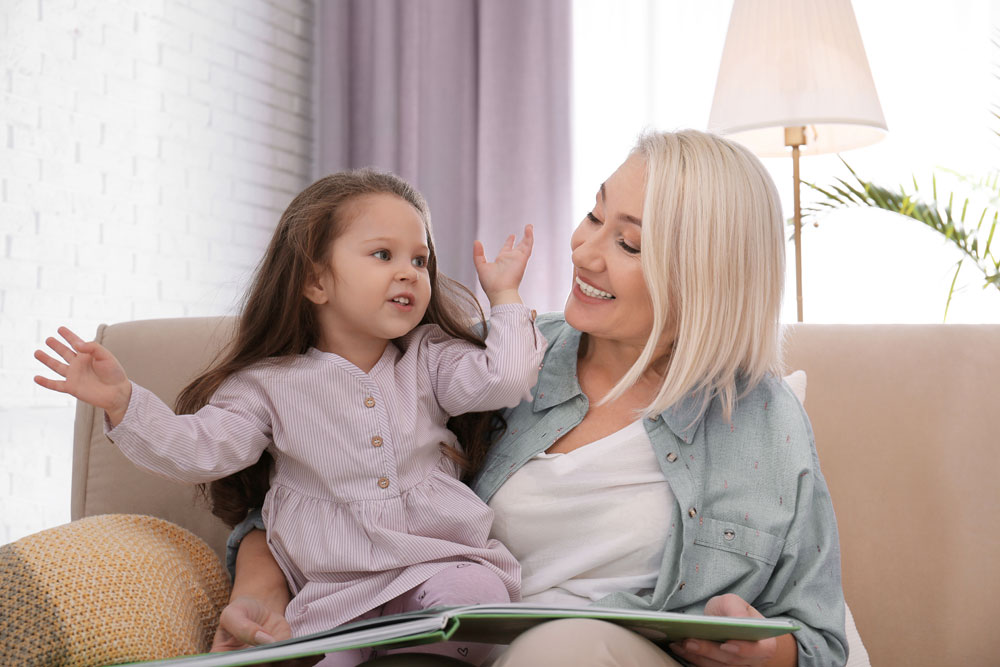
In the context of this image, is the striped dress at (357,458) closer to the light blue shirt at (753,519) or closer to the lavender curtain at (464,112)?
the light blue shirt at (753,519)

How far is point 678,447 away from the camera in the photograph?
126cm

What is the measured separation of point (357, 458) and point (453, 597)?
233 mm

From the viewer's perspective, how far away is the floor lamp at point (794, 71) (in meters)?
2.03

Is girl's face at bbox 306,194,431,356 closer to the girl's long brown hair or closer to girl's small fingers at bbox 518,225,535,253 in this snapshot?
the girl's long brown hair

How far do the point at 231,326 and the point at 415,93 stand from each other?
6.64ft

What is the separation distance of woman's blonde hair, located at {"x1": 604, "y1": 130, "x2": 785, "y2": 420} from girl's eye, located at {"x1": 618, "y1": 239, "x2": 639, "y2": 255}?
0.04 metres

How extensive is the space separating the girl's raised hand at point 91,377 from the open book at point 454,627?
36 cm

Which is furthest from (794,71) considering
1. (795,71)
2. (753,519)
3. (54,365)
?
(54,365)

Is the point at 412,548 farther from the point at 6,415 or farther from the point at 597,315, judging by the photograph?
the point at 6,415

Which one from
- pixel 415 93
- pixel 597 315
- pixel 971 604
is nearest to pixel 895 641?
pixel 971 604

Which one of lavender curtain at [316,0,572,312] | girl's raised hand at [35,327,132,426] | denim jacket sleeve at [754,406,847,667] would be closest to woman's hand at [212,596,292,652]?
girl's raised hand at [35,327,132,426]

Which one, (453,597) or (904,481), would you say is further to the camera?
(904,481)

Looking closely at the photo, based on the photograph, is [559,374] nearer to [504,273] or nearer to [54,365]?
[504,273]

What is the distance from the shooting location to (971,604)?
1.47 metres
